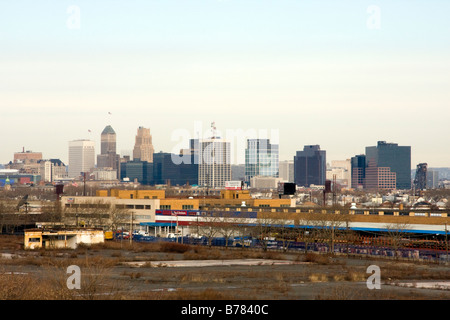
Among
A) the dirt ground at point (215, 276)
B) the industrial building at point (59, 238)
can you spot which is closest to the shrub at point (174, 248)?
the dirt ground at point (215, 276)

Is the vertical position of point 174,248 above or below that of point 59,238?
below

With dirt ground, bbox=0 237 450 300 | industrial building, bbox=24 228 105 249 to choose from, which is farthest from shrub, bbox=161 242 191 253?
industrial building, bbox=24 228 105 249

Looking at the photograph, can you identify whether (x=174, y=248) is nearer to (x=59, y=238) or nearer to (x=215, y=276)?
(x=59, y=238)

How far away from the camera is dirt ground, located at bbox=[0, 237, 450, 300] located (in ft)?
112

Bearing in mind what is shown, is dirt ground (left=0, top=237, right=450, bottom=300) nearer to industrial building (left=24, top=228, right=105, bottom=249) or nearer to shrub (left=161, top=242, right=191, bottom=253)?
shrub (left=161, top=242, right=191, bottom=253)

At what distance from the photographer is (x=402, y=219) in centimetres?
8688

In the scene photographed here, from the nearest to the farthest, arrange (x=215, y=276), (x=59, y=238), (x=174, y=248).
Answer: (x=215, y=276)
(x=174, y=248)
(x=59, y=238)

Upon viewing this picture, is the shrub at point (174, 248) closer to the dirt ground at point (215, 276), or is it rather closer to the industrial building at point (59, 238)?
the dirt ground at point (215, 276)

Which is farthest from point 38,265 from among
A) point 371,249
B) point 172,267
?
point 371,249

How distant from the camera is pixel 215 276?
45500 mm

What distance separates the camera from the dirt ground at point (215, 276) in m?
34.0

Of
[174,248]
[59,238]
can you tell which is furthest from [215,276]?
[59,238]
